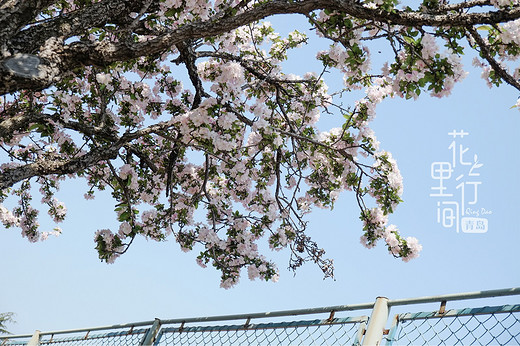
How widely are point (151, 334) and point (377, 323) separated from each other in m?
2.39

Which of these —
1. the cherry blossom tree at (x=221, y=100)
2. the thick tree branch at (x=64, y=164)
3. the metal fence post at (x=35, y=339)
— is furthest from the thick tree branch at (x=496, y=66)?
the metal fence post at (x=35, y=339)

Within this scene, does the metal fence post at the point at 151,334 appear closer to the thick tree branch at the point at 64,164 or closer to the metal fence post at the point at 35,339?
the thick tree branch at the point at 64,164

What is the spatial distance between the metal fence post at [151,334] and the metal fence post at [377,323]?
7.57 feet

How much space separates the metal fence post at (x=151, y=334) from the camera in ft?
14.8

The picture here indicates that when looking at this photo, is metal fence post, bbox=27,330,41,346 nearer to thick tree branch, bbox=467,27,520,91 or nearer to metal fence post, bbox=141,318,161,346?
metal fence post, bbox=141,318,161,346

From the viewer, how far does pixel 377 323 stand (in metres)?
3.00

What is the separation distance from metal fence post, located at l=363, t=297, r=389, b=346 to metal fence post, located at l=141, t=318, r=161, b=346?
2.31 m

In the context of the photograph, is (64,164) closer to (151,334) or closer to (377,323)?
(151,334)

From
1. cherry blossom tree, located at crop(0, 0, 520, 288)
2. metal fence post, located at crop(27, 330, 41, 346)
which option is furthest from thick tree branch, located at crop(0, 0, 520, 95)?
metal fence post, located at crop(27, 330, 41, 346)

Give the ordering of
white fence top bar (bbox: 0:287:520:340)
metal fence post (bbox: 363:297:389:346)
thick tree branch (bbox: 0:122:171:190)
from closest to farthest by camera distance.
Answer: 1. white fence top bar (bbox: 0:287:520:340)
2. metal fence post (bbox: 363:297:389:346)
3. thick tree branch (bbox: 0:122:171:190)

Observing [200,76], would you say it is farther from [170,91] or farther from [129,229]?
[129,229]

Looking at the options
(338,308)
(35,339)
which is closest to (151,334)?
(338,308)

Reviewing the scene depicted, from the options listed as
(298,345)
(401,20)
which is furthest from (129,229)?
(401,20)

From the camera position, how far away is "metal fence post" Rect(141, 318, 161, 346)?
14.8ft
